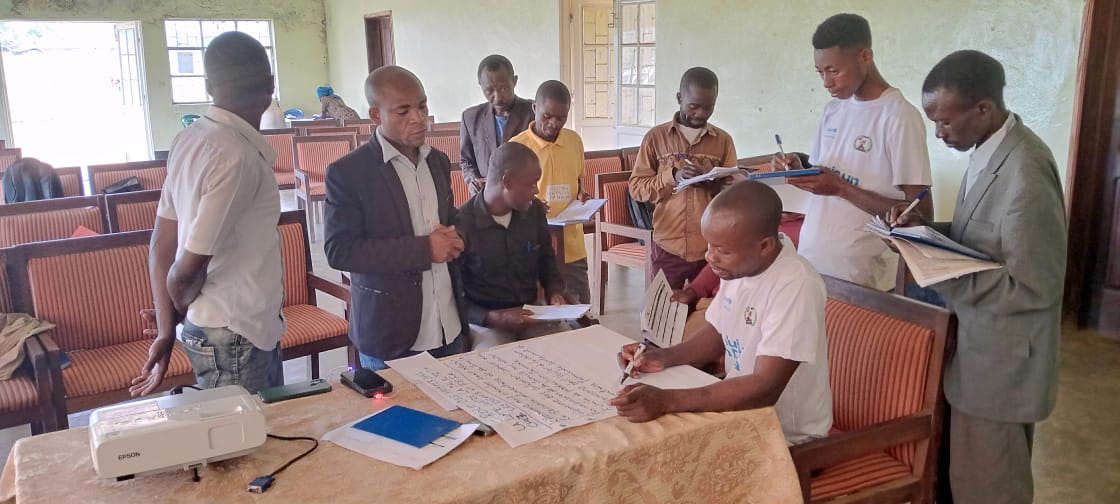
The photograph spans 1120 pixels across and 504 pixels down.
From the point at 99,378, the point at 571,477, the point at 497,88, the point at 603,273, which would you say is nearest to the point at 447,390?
the point at 571,477

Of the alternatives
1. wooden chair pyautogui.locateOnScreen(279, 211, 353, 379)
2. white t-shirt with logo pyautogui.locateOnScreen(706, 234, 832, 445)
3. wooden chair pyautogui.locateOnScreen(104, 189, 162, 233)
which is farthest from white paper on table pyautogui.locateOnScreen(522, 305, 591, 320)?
wooden chair pyautogui.locateOnScreen(104, 189, 162, 233)

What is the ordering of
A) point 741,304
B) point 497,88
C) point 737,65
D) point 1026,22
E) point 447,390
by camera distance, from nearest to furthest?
point 447,390 < point 741,304 < point 497,88 < point 1026,22 < point 737,65

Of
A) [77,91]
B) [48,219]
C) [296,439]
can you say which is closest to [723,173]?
[296,439]

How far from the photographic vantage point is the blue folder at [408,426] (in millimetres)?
1403

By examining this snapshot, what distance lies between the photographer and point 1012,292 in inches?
70.4

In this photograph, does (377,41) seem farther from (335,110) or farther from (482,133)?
(482,133)

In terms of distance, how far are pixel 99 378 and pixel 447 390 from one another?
1787 millimetres

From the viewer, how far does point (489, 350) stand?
1888 millimetres

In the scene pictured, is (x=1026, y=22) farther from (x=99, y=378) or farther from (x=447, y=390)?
(x=99, y=378)

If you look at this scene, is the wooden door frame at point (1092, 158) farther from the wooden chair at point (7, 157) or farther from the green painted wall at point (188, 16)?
the green painted wall at point (188, 16)

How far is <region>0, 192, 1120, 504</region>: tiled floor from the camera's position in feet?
8.79

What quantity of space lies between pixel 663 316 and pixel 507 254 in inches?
19.9

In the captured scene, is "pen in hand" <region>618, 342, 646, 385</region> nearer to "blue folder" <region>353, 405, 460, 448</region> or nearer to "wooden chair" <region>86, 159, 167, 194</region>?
"blue folder" <region>353, 405, 460, 448</region>

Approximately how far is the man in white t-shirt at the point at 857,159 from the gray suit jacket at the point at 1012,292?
348mm
